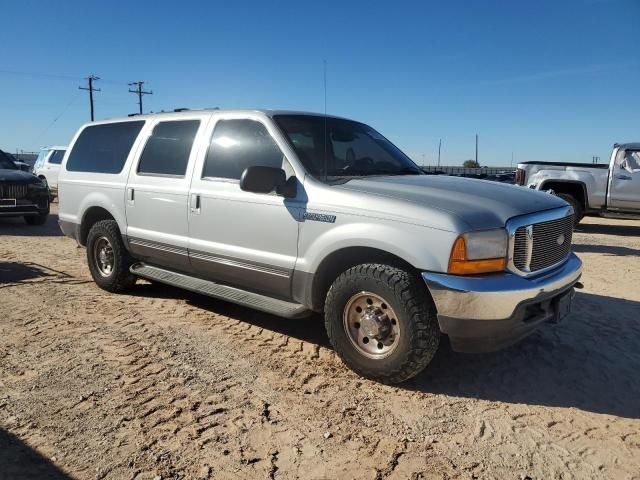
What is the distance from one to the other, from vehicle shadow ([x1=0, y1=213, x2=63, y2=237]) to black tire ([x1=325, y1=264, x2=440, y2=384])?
29.5 ft

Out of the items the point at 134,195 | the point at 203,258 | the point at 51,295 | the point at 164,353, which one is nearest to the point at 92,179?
the point at 134,195

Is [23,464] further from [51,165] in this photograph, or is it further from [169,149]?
[51,165]

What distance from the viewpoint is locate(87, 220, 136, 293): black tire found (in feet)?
18.6

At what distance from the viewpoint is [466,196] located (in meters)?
3.60

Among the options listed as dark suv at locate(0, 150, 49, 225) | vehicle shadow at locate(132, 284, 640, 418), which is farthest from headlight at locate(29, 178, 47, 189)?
vehicle shadow at locate(132, 284, 640, 418)

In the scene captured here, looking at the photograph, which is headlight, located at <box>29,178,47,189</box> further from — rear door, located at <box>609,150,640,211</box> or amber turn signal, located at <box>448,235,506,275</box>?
rear door, located at <box>609,150,640,211</box>

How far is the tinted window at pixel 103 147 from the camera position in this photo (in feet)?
18.7

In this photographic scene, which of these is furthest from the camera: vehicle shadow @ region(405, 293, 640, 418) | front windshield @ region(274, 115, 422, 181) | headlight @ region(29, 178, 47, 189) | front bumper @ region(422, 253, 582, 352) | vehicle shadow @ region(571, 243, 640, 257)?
headlight @ region(29, 178, 47, 189)

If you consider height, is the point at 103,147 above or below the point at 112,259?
above

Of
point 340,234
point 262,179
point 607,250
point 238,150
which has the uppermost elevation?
point 238,150

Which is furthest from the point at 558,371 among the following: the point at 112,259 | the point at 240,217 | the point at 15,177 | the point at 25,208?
the point at 15,177

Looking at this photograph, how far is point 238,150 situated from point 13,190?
28.7 feet

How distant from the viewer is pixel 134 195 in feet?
17.6

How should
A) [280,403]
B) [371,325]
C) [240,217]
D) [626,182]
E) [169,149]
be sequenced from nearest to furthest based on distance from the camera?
1. [280,403]
2. [371,325]
3. [240,217]
4. [169,149]
5. [626,182]
